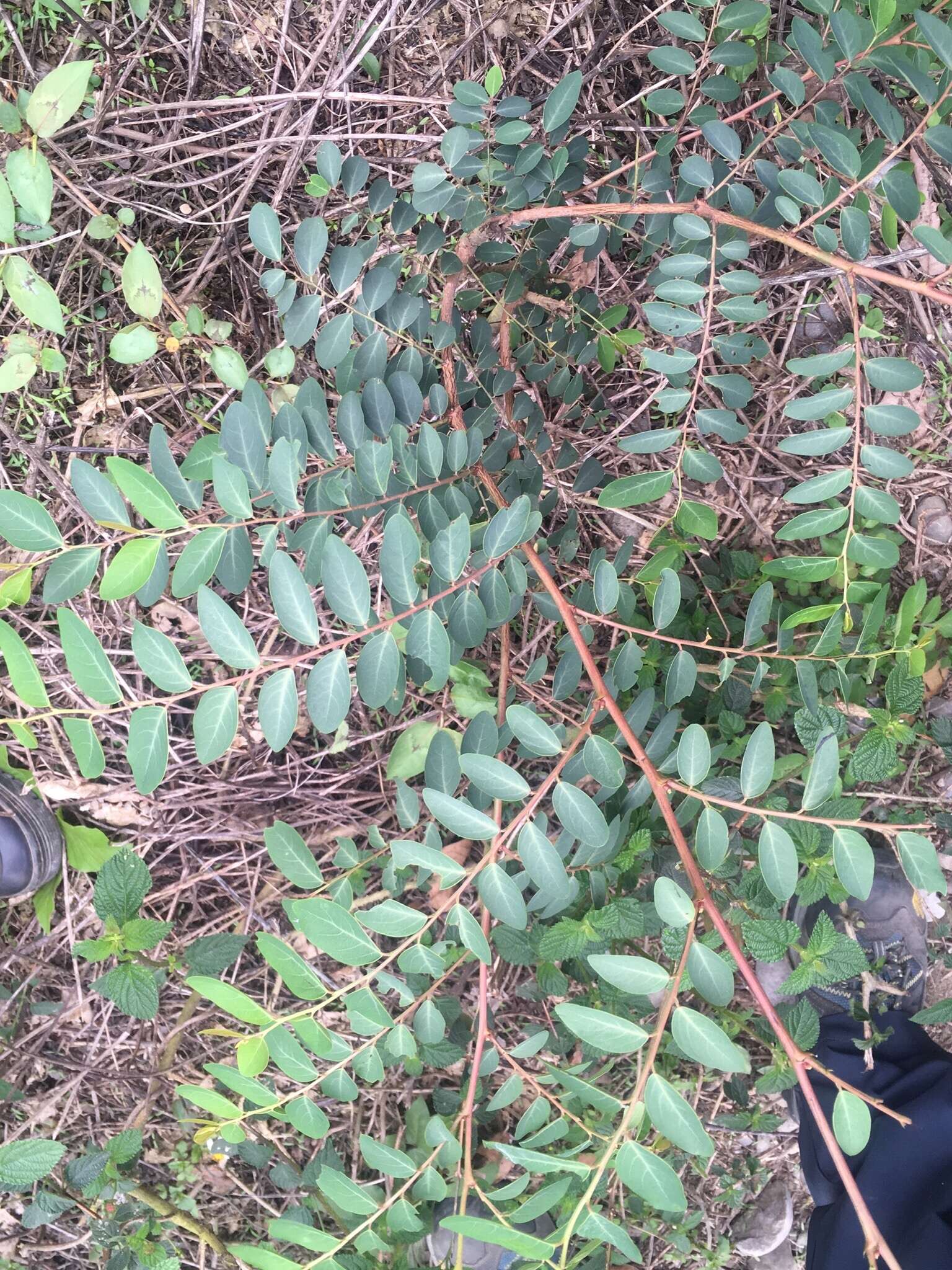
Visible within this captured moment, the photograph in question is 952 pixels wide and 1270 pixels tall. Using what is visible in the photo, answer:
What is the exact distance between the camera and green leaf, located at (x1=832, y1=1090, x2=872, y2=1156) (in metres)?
0.95

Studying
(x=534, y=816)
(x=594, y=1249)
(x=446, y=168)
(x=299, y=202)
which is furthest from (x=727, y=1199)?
(x=299, y=202)

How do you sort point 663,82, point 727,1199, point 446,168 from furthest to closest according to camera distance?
1. point 727,1199
2. point 663,82
3. point 446,168

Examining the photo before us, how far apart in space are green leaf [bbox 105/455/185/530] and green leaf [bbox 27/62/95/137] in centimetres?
83

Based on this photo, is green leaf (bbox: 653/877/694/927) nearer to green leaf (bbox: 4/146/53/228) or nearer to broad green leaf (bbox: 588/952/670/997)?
broad green leaf (bbox: 588/952/670/997)

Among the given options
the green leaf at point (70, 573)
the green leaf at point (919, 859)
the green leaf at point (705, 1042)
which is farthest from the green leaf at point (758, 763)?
the green leaf at point (70, 573)

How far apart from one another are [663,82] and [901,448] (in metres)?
1.10

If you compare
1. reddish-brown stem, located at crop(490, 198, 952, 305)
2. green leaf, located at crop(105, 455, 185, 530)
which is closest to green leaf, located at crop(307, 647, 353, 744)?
green leaf, located at crop(105, 455, 185, 530)

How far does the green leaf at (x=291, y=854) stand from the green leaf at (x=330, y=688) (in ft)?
1.21

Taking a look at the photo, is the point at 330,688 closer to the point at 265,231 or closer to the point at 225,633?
the point at 225,633

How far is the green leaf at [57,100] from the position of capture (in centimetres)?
142

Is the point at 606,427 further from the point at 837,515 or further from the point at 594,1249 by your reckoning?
the point at 594,1249

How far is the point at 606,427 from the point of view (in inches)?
84.5

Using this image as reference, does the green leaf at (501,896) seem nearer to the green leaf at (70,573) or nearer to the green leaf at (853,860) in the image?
the green leaf at (853,860)

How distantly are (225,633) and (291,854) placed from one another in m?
0.50
